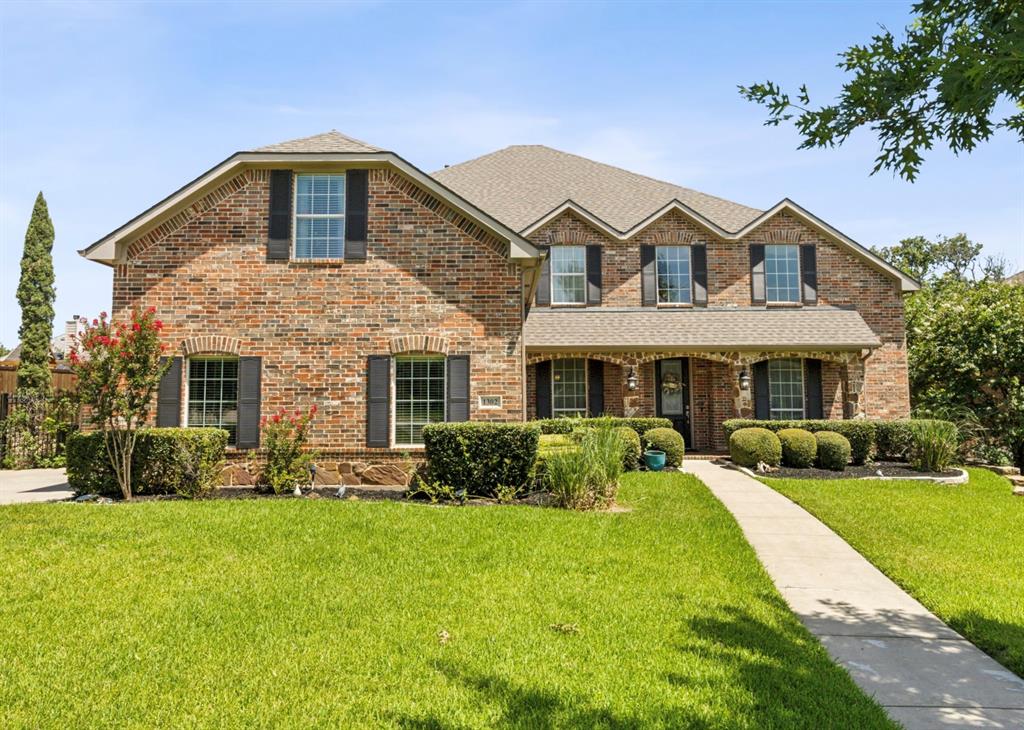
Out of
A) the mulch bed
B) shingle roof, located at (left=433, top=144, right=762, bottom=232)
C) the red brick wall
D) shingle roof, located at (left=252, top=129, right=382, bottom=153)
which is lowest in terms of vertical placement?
the mulch bed

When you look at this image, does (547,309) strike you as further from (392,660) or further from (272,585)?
(392,660)

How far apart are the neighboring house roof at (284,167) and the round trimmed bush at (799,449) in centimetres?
744

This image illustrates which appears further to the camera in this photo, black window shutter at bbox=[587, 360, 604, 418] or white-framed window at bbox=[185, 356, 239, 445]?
black window shutter at bbox=[587, 360, 604, 418]

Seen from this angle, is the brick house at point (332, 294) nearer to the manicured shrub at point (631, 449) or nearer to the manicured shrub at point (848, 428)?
the manicured shrub at point (631, 449)

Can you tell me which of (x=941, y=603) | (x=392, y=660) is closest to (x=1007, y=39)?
(x=941, y=603)

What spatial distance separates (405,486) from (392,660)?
7.39 metres

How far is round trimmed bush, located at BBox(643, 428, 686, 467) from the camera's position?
567 inches

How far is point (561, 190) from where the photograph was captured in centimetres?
2173

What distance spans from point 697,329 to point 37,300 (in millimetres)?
20464

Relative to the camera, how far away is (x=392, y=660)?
13.7 feet

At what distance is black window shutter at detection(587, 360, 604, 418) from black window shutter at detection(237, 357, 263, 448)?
9054mm

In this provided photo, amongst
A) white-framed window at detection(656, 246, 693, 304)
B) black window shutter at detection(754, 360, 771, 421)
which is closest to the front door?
black window shutter at detection(754, 360, 771, 421)

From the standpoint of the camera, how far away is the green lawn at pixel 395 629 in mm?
3594

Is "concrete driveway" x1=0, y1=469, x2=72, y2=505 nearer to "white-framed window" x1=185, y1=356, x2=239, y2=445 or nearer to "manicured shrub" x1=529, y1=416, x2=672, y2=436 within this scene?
"white-framed window" x1=185, y1=356, x2=239, y2=445
